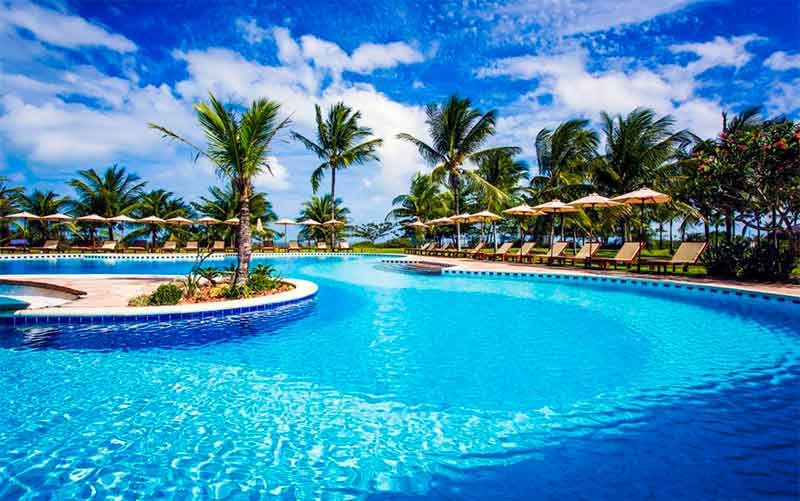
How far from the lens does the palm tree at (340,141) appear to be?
23.6 meters

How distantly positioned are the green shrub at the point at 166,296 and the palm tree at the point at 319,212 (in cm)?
2161

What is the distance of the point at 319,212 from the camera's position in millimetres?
28781

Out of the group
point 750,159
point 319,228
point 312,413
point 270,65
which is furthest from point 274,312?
point 319,228

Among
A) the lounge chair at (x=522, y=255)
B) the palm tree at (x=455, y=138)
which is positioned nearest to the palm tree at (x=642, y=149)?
the palm tree at (x=455, y=138)

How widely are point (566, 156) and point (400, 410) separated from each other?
21.0 m

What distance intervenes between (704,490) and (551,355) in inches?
104

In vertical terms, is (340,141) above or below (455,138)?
above

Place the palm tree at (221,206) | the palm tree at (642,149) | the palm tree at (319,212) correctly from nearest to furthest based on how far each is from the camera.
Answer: the palm tree at (642,149) < the palm tree at (221,206) < the palm tree at (319,212)

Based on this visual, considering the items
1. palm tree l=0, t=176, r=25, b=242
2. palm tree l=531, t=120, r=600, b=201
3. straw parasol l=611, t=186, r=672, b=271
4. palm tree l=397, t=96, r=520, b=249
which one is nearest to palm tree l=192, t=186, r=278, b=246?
palm tree l=0, t=176, r=25, b=242

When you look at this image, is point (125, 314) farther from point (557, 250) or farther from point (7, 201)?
point (7, 201)

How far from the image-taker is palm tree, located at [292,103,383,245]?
77.5ft

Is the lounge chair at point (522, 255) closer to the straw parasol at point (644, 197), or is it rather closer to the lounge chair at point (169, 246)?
the straw parasol at point (644, 197)

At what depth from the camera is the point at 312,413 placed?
11.0ft

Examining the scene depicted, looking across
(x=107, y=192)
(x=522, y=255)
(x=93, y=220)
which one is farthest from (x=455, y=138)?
(x=107, y=192)
